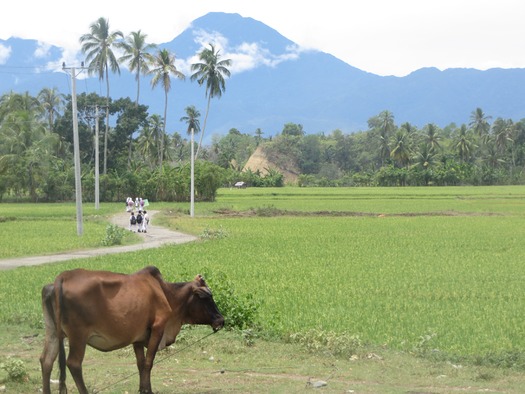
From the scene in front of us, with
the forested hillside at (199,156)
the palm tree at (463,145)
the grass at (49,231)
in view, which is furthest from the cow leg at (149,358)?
the palm tree at (463,145)

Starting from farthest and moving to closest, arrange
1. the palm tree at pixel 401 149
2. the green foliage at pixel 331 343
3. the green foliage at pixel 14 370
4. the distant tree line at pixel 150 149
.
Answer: the palm tree at pixel 401 149 < the distant tree line at pixel 150 149 < the green foliage at pixel 331 343 < the green foliage at pixel 14 370

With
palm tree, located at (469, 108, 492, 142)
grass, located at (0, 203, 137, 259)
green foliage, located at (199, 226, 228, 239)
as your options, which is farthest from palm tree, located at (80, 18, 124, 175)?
palm tree, located at (469, 108, 492, 142)

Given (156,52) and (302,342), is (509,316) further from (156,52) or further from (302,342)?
(156,52)

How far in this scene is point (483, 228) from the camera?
107ft

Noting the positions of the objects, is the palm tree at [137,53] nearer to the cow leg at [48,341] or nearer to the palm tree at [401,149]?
the palm tree at [401,149]

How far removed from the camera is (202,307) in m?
6.62

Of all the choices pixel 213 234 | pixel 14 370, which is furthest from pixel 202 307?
pixel 213 234

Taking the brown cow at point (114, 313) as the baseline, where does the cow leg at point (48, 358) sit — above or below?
below

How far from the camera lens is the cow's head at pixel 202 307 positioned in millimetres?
6586

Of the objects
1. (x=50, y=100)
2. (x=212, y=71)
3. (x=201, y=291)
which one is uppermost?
(x=212, y=71)

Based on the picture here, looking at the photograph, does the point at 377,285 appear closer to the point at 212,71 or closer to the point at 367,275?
the point at 367,275

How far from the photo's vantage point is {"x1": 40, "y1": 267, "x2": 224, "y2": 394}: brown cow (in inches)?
228

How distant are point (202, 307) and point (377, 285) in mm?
9376

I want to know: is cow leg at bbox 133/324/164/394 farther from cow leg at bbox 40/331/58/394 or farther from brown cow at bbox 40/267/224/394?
cow leg at bbox 40/331/58/394
